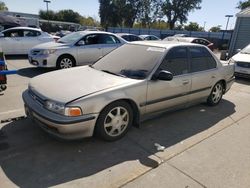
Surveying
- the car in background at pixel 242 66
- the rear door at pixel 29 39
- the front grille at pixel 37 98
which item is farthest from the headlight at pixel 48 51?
the car in background at pixel 242 66

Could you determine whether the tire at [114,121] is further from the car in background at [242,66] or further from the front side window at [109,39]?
the car in background at [242,66]

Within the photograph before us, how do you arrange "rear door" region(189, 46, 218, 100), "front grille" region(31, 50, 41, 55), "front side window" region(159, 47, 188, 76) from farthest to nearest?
"front grille" region(31, 50, 41, 55)
"rear door" region(189, 46, 218, 100)
"front side window" region(159, 47, 188, 76)

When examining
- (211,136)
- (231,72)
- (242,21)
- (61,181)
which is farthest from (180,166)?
(242,21)

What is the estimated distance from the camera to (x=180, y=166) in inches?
123

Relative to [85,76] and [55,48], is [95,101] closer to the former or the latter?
[85,76]

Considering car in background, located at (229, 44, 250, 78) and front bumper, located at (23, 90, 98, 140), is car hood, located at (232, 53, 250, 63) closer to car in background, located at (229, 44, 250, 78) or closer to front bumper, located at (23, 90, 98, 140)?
car in background, located at (229, 44, 250, 78)

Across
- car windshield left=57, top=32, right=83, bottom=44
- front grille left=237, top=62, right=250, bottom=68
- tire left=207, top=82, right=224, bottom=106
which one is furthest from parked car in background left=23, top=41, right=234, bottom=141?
front grille left=237, top=62, right=250, bottom=68

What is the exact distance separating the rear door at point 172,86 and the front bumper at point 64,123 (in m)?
1.12

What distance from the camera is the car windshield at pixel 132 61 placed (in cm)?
389

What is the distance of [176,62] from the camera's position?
4320 mm

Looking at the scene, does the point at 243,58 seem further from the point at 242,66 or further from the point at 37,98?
the point at 37,98

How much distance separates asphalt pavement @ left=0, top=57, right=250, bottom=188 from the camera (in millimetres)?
2783

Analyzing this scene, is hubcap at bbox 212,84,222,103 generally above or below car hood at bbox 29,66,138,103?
below

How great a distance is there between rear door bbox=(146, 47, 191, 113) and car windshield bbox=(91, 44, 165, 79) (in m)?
0.17
